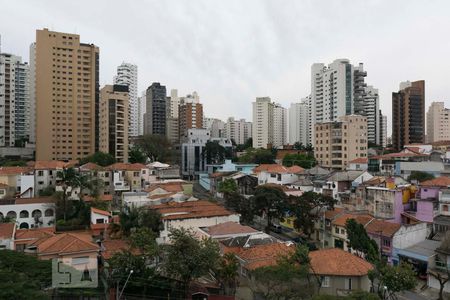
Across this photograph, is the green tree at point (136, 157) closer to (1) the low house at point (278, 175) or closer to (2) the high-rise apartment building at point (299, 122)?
(1) the low house at point (278, 175)

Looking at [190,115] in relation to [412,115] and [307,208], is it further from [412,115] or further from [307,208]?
[307,208]

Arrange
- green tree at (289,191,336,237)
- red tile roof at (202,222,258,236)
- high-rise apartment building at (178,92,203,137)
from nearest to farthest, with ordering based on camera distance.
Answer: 1. red tile roof at (202,222,258,236)
2. green tree at (289,191,336,237)
3. high-rise apartment building at (178,92,203,137)

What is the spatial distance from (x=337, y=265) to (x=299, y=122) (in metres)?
97.7

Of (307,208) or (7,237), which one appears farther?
(307,208)

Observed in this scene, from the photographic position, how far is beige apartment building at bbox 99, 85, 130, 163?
65.6 m

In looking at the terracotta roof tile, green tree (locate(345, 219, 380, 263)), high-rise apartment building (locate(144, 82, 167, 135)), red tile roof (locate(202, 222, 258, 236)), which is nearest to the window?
green tree (locate(345, 219, 380, 263))

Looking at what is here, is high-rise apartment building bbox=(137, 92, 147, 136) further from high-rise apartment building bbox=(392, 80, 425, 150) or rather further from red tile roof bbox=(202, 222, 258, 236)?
red tile roof bbox=(202, 222, 258, 236)

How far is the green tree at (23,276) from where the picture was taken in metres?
11.7

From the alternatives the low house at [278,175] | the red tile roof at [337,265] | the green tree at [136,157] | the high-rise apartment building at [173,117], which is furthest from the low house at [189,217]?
the high-rise apartment building at [173,117]

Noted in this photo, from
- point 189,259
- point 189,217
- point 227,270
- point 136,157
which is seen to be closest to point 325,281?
point 227,270

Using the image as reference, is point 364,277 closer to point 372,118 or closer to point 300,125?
point 372,118

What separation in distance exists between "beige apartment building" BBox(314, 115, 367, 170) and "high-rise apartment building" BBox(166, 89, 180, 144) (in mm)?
51230

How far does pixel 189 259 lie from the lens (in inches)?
642

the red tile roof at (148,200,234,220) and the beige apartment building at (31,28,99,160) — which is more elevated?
the beige apartment building at (31,28,99,160)
